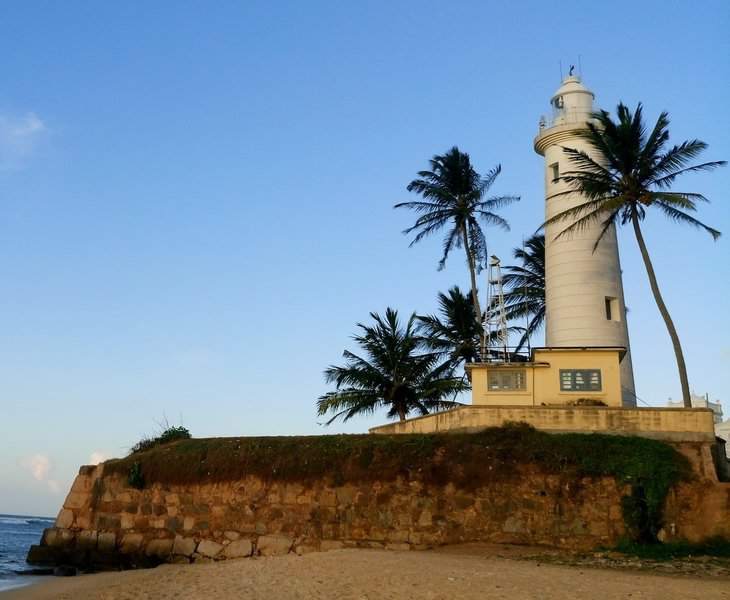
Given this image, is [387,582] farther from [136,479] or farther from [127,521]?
[127,521]

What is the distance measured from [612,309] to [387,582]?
57.9ft

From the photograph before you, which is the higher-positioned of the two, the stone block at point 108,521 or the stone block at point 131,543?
the stone block at point 108,521

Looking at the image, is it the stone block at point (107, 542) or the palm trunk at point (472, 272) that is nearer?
the stone block at point (107, 542)

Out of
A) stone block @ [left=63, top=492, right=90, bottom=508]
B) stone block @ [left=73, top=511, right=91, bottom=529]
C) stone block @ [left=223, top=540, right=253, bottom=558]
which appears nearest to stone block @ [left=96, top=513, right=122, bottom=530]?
stone block @ [left=73, top=511, right=91, bottom=529]

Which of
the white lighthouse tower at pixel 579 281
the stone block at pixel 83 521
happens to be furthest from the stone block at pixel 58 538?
the white lighthouse tower at pixel 579 281

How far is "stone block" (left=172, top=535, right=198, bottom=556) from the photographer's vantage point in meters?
18.7

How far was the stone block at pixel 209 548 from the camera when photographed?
18.3 meters

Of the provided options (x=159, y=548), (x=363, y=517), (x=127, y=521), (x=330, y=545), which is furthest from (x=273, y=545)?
(x=127, y=521)

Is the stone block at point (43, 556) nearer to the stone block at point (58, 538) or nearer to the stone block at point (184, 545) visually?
the stone block at point (58, 538)

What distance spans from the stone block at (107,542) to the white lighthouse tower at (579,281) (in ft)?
53.3

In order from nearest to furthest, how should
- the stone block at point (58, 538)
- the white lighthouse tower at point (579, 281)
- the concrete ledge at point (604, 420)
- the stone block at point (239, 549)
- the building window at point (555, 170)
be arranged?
the concrete ledge at point (604, 420), the stone block at point (239, 549), the stone block at point (58, 538), the white lighthouse tower at point (579, 281), the building window at point (555, 170)

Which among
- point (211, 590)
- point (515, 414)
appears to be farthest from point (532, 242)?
point (211, 590)

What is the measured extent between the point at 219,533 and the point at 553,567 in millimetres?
9238

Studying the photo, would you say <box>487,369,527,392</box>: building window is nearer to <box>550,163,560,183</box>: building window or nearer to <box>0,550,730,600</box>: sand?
<box>0,550,730,600</box>: sand
